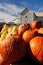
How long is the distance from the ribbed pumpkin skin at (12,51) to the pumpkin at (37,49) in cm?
9

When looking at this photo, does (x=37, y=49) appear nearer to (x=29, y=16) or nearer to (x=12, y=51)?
(x=12, y=51)

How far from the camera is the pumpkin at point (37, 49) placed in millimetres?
2486

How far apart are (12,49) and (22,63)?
20 cm

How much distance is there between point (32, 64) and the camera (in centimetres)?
255

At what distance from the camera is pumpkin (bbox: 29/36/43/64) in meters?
2.49

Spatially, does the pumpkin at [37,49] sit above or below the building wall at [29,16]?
above

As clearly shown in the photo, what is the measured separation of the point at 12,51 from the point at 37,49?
0.27 meters

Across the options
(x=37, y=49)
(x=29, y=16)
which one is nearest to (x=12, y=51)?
(x=37, y=49)

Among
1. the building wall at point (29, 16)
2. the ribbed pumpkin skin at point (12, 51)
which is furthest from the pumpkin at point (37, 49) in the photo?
the building wall at point (29, 16)

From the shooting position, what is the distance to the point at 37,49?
2.52 m

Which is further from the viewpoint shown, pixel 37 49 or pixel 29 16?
pixel 29 16

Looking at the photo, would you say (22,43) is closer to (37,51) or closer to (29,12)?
(37,51)

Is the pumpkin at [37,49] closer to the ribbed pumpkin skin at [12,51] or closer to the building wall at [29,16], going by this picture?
the ribbed pumpkin skin at [12,51]

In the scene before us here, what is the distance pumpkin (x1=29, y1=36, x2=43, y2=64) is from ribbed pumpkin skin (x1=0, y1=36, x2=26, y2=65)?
0.30ft
